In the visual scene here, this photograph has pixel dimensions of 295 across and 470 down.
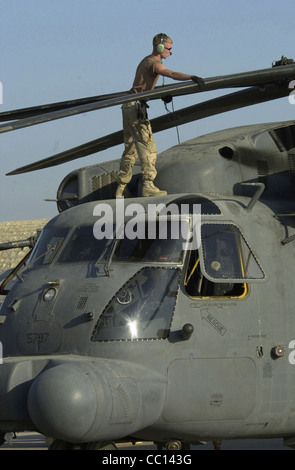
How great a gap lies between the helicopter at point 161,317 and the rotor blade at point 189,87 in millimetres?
16

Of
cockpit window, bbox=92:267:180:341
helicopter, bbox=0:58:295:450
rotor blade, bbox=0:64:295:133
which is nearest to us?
rotor blade, bbox=0:64:295:133

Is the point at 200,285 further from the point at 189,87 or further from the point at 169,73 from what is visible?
the point at 169,73

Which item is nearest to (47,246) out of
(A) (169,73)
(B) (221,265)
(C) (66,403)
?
(B) (221,265)

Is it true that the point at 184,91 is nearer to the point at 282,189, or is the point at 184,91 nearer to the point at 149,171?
the point at 149,171

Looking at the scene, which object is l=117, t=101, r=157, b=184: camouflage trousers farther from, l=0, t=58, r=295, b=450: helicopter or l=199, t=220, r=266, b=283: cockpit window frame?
l=199, t=220, r=266, b=283: cockpit window frame

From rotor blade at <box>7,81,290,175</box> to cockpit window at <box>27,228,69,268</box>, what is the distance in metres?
1.21

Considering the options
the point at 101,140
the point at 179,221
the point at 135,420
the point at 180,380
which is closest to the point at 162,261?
the point at 179,221

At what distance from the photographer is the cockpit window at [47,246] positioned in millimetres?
8750

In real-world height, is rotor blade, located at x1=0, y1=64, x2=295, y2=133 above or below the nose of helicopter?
above

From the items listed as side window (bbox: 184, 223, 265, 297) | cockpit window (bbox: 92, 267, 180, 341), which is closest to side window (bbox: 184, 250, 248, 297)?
side window (bbox: 184, 223, 265, 297)

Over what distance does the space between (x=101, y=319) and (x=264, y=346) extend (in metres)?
1.68

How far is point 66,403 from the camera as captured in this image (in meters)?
6.61

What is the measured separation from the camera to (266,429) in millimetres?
8328

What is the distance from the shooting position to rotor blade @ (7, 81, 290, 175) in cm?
986
